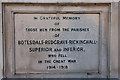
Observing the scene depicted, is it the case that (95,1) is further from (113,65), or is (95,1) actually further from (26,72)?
(26,72)

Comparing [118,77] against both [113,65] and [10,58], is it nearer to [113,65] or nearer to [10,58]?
[113,65]

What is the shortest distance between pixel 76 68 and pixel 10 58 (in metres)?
1.24

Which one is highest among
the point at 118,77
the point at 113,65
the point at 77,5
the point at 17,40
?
the point at 77,5

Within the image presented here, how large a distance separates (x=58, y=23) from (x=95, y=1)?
2.57 ft

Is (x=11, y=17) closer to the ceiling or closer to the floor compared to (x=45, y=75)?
closer to the ceiling

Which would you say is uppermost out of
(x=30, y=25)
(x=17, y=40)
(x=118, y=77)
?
(x=30, y=25)

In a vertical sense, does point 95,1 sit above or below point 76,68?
above

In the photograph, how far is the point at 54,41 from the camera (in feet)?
11.3

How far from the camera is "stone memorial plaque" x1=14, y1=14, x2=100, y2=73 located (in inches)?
135

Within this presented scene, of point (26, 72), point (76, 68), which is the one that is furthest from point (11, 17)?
point (76, 68)

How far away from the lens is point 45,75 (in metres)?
3.43

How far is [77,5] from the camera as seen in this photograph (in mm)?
3391

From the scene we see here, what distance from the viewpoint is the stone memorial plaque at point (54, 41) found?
11.2 feet

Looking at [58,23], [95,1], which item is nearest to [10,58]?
[58,23]
